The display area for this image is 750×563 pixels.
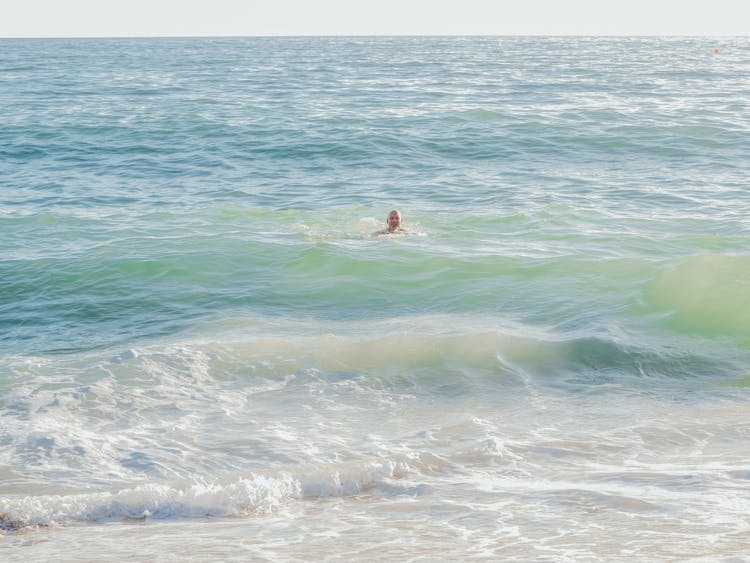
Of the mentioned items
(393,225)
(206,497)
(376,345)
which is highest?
(393,225)

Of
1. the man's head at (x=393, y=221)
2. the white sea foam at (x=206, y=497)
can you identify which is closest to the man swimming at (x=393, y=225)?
the man's head at (x=393, y=221)

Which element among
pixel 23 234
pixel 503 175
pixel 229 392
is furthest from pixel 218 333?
pixel 503 175

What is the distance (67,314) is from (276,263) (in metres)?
3.58

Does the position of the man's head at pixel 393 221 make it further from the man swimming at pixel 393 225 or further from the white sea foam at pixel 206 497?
the white sea foam at pixel 206 497

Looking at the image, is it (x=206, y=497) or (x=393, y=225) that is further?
(x=393, y=225)

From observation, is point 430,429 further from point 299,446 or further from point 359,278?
point 359,278

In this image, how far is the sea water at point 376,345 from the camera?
272 inches

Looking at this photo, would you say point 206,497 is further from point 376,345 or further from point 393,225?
point 393,225

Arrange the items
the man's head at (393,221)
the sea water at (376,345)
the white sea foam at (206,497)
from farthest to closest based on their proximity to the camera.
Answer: the man's head at (393,221)
the white sea foam at (206,497)
the sea water at (376,345)

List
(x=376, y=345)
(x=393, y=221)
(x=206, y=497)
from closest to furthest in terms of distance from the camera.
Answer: (x=206, y=497), (x=376, y=345), (x=393, y=221)

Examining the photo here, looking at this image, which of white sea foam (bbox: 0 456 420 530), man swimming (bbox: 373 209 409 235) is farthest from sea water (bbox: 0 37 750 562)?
man swimming (bbox: 373 209 409 235)

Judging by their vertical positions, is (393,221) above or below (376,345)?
above

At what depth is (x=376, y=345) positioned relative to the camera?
36.9 feet

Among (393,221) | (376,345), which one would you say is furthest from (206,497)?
(393,221)
